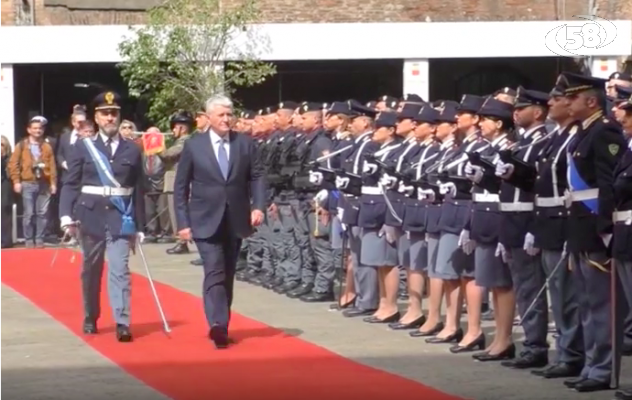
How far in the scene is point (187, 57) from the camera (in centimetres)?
2755

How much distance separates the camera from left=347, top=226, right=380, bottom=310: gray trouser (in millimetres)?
14648

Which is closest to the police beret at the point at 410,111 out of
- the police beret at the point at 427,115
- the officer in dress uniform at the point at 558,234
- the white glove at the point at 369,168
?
the police beret at the point at 427,115

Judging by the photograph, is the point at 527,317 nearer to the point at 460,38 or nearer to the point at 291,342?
the point at 291,342

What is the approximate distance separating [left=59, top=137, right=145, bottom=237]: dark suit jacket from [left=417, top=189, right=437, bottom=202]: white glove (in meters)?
2.46

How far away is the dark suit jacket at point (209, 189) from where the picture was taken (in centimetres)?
1263

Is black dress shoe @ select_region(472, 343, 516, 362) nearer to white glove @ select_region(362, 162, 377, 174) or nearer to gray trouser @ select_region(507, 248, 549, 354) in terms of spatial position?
gray trouser @ select_region(507, 248, 549, 354)

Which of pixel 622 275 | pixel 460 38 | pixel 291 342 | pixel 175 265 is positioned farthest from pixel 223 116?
pixel 460 38

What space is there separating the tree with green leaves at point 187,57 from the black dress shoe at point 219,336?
15.0m

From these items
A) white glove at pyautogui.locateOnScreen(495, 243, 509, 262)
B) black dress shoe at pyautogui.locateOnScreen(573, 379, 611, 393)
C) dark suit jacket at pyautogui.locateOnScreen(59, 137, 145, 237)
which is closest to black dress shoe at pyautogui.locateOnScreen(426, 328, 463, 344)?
white glove at pyautogui.locateOnScreen(495, 243, 509, 262)

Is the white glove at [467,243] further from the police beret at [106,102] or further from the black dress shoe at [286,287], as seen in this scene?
the black dress shoe at [286,287]

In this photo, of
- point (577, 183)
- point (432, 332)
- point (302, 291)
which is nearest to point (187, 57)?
point (302, 291)

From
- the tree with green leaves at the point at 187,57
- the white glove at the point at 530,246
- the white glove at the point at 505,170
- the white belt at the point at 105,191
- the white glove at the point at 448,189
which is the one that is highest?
the tree with green leaves at the point at 187,57

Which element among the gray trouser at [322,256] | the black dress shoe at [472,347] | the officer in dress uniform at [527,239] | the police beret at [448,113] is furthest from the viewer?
the gray trouser at [322,256]

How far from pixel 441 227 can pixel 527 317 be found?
162cm
